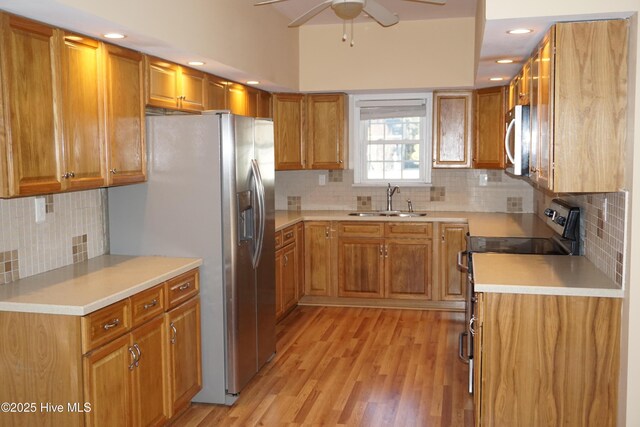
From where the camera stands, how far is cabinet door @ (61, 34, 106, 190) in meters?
3.12

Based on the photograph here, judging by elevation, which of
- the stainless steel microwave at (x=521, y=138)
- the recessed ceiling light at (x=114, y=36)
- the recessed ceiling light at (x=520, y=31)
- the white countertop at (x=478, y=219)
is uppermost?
the recessed ceiling light at (x=114, y=36)

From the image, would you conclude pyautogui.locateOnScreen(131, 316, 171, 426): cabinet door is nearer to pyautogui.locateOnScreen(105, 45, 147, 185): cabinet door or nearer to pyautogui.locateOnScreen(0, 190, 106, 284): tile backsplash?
pyautogui.locateOnScreen(0, 190, 106, 284): tile backsplash

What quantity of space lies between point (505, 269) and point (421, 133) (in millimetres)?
3447

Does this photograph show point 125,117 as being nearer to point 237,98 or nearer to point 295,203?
point 237,98

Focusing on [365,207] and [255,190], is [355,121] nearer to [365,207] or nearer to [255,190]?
[365,207]

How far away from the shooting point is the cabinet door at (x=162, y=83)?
3875 mm

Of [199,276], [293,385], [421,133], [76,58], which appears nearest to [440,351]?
[293,385]

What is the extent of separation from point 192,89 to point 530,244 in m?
2.49

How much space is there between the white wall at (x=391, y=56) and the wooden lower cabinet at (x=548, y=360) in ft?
11.0

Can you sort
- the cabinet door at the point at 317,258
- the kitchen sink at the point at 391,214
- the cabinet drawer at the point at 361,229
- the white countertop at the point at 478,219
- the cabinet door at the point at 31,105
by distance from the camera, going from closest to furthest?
the cabinet door at the point at 31,105 < the white countertop at the point at 478,219 < the cabinet drawer at the point at 361,229 < the cabinet door at the point at 317,258 < the kitchen sink at the point at 391,214

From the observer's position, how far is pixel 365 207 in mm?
6875

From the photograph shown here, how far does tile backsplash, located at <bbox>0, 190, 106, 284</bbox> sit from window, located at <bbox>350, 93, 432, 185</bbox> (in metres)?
3.39

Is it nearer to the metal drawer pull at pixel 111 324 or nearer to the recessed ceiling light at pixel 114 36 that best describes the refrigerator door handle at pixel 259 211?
the recessed ceiling light at pixel 114 36

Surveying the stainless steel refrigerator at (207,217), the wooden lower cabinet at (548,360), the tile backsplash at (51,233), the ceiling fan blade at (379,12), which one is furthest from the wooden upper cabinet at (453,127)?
the tile backsplash at (51,233)
